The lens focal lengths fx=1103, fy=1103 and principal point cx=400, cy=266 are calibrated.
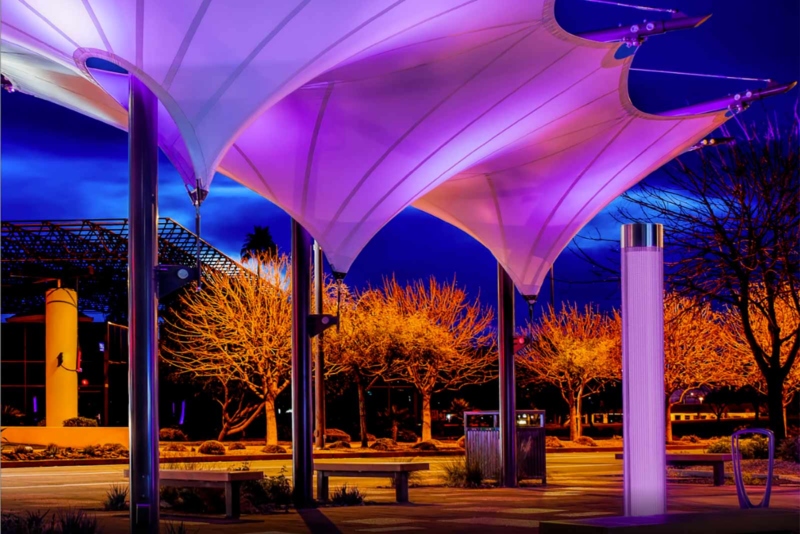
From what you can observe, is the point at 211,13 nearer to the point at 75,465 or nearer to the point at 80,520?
the point at 80,520

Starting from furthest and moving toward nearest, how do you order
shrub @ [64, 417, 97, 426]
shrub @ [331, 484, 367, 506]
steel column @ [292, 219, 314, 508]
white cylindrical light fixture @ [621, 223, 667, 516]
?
shrub @ [64, 417, 97, 426], shrub @ [331, 484, 367, 506], steel column @ [292, 219, 314, 508], white cylindrical light fixture @ [621, 223, 667, 516]

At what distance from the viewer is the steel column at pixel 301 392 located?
13.6 meters

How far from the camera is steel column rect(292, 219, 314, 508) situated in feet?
44.5

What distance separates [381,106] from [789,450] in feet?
39.1

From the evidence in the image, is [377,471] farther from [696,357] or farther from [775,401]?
[696,357]

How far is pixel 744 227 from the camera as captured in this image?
72.9 feet

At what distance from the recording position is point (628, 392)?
24.5 feet

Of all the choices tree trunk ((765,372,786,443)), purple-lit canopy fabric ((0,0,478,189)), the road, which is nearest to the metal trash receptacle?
the road

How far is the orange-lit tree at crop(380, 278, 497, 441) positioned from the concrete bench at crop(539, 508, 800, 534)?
2838 centimetres

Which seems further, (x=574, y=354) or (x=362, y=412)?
(x=574, y=354)

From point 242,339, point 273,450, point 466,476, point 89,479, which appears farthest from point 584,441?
point 89,479

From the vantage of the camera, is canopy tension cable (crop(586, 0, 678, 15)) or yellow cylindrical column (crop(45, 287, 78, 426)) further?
yellow cylindrical column (crop(45, 287, 78, 426))

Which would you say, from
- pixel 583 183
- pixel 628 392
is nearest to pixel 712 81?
pixel 583 183

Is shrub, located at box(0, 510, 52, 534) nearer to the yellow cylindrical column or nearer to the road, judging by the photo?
the road
